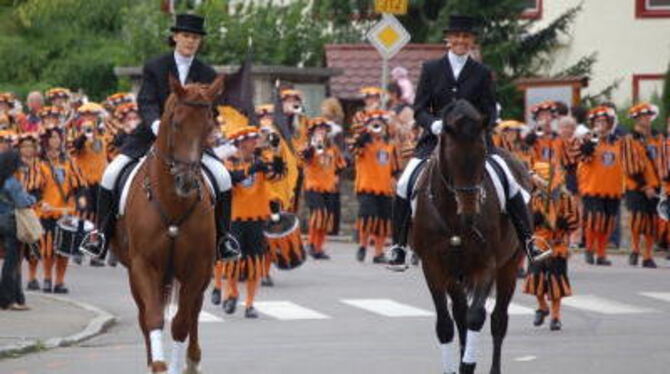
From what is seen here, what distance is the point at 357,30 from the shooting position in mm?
41188

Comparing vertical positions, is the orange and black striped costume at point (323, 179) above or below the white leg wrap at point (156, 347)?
above

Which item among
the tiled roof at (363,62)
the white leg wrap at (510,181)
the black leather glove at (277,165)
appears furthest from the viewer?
the tiled roof at (363,62)

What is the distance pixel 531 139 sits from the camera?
1077 inches

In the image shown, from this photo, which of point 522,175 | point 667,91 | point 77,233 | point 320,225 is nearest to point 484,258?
point 522,175

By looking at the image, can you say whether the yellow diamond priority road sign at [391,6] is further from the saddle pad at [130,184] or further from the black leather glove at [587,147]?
the saddle pad at [130,184]

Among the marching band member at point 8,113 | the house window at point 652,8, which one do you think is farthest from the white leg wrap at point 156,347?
the house window at point 652,8

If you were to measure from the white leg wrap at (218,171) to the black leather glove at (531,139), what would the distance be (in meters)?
12.3

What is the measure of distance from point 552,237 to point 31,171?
728 centimetres

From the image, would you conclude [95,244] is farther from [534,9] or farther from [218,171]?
[534,9]

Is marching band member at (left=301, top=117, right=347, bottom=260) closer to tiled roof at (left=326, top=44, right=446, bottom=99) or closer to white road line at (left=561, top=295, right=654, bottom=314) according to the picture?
white road line at (left=561, top=295, right=654, bottom=314)

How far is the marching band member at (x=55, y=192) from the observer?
2448cm

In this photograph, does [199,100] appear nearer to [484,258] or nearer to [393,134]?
[484,258]

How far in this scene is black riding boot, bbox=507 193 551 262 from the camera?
52.4 feet

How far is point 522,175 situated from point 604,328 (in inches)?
152
